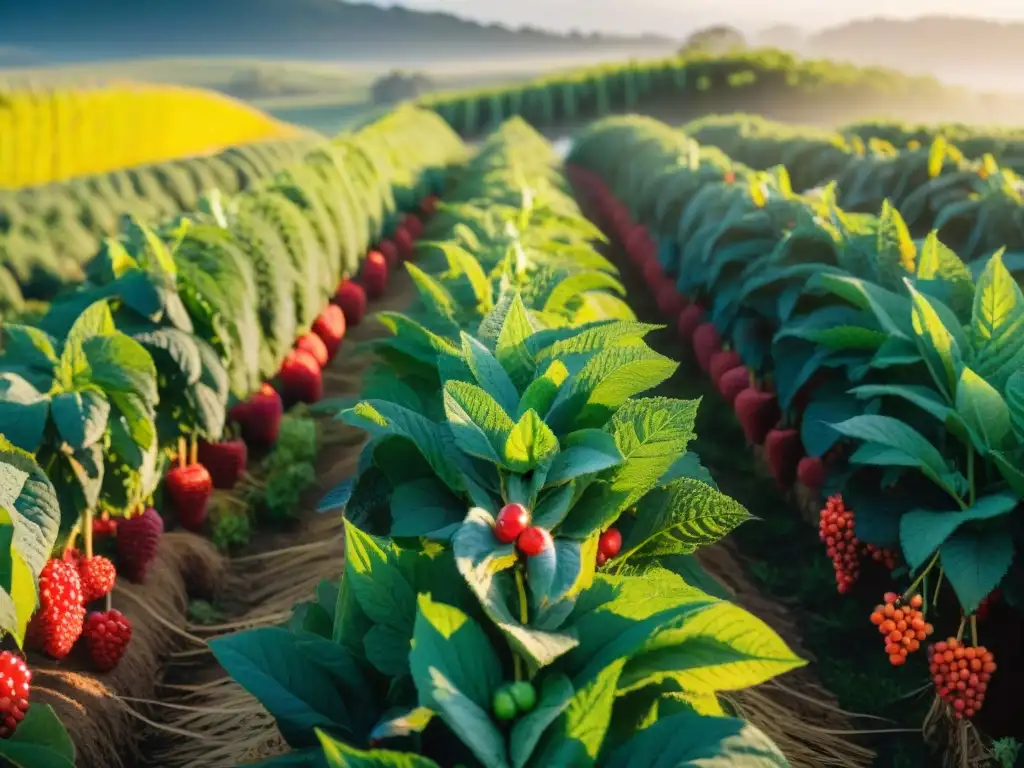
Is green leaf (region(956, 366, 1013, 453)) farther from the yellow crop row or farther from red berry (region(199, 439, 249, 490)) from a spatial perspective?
the yellow crop row

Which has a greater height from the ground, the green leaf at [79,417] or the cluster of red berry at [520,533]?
the cluster of red berry at [520,533]

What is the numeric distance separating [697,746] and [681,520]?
702 millimetres

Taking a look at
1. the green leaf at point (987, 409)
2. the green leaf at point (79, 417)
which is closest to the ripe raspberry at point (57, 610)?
the green leaf at point (79, 417)

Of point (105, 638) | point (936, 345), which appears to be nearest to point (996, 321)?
point (936, 345)

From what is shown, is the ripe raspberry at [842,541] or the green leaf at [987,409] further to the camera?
the ripe raspberry at [842,541]

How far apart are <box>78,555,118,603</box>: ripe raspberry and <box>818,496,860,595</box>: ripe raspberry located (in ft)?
6.72

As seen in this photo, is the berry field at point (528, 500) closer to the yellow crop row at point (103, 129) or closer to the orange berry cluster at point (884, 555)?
the orange berry cluster at point (884, 555)

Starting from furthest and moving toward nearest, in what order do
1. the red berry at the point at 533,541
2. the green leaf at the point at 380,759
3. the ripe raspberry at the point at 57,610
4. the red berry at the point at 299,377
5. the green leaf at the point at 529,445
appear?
the red berry at the point at 299,377
the ripe raspberry at the point at 57,610
the green leaf at the point at 529,445
the red berry at the point at 533,541
the green leaf at the point at 380,759

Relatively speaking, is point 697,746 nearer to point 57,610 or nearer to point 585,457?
point 585,457

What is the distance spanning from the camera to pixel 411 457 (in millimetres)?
2207

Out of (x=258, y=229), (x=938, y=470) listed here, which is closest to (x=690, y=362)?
(x=258, y=229)

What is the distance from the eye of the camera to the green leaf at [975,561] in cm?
224

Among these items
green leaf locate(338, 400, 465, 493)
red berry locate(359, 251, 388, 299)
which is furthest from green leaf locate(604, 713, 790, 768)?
red berry locate(359, 251, 388, 299)

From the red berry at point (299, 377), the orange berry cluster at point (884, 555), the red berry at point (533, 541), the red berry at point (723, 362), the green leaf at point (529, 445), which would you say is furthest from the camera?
the red berry at point (299, 377)
